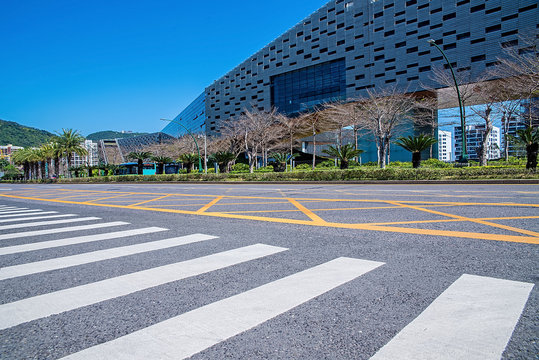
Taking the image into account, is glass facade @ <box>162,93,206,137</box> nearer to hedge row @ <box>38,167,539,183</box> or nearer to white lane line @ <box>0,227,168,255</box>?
hedge row @ <box>38,167,539,183</box>

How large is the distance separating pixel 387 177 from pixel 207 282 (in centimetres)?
1776

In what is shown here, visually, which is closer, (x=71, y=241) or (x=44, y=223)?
(x=71, y=241)

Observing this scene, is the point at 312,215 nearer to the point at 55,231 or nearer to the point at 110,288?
the point at 110,288

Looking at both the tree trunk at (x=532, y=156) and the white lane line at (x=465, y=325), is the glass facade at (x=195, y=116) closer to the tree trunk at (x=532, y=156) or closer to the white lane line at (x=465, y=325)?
the tree trunk at (x=532, y=156)

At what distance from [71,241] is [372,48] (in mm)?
59285

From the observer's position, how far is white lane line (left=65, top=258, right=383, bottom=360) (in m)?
1.85

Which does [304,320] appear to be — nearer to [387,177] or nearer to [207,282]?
[207,282]

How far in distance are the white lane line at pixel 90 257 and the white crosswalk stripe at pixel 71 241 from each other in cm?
90

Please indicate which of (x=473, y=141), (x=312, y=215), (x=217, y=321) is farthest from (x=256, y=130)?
(x=473, y=141)

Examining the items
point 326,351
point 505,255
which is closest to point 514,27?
point 505,255

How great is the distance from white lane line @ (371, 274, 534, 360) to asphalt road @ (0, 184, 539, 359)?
0.01 m

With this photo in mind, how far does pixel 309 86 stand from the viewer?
68312mm

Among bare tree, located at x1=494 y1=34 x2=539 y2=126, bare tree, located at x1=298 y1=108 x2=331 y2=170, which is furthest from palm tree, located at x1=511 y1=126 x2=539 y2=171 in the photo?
bare tree, located at x1=298 y1=108 x2=331 y2=170

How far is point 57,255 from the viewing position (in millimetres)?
4211
